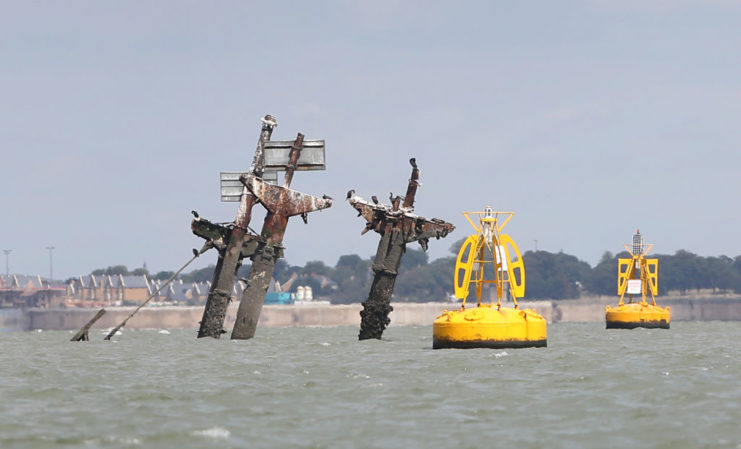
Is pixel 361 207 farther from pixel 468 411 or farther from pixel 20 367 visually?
pixel 468 411

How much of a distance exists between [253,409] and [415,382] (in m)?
6.31

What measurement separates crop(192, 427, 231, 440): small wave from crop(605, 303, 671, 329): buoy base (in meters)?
61.3

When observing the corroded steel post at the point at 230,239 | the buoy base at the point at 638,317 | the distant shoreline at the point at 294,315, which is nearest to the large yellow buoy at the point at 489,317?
the corroded steel post at the point at 230,239

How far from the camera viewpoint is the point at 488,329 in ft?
127

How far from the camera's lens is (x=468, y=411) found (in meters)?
22.9

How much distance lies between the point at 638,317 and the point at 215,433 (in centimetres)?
6208

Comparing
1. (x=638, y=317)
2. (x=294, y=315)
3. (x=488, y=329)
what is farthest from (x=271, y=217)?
(x=294, y=315)

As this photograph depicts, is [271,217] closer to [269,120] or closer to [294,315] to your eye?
[269,120]

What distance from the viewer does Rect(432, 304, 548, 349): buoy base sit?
38781 millimetres

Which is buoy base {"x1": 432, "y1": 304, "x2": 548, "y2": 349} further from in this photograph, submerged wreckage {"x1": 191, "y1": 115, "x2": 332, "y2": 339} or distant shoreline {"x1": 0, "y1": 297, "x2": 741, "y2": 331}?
distant shoreline {"x1": 0, "y1": 297, "x2": 741, "y2": 331}

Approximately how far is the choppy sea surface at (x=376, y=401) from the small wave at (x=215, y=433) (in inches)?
2.0

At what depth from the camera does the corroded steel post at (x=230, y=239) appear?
1842 inches

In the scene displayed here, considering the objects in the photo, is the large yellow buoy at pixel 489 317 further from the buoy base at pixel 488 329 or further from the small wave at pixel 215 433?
the small wave at pixel 215 433

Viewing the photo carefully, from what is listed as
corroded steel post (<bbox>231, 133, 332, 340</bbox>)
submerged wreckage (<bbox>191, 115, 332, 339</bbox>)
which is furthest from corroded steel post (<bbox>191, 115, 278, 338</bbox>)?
corroded steel post (<bbox>231, 133, 332, 340</bbox>)
